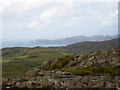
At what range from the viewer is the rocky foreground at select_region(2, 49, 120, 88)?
61.7ft

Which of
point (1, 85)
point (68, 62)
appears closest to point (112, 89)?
point (1, 85)

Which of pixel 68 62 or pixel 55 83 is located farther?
pixel 68 62

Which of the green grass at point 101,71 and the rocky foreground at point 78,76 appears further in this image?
the green grass at point 101,71

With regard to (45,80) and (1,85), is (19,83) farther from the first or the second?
(45,80)

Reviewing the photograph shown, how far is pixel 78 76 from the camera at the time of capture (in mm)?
22406

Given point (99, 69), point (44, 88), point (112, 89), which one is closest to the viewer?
point (112, 89)

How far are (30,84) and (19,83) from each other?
192cm

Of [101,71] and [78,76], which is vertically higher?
[101,71]

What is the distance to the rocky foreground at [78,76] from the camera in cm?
1881

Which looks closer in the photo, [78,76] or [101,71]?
[78,76]

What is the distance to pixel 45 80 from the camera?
68.4ft

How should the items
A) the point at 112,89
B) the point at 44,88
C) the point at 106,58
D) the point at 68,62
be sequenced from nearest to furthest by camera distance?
1. the point at 112,89
2. the point at 44,88
3. the point at 106,58
4. the point at 68,62

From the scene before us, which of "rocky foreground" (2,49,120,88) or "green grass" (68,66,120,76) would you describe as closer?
"rocky foreground" (2,49,120,88)

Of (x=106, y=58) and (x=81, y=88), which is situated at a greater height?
(x=106, y=58)
